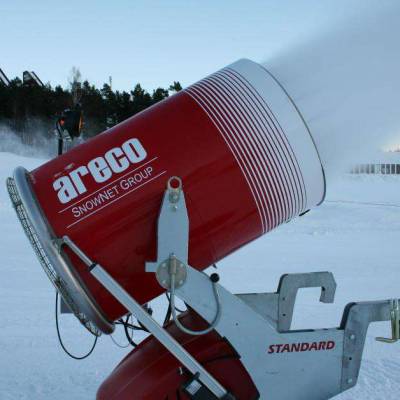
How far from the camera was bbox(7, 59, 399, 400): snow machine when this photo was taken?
2123mm

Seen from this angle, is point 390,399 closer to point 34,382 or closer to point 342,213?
point 34,382

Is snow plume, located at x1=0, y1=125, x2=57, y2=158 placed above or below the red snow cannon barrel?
below

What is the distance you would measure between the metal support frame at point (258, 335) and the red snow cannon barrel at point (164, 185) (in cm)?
10

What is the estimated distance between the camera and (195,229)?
A: 219 cm

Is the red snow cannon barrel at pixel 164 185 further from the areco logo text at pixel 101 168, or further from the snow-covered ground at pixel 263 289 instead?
the snow-covered ground at pixel 263 289

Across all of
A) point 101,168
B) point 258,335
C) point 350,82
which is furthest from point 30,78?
point 258,335

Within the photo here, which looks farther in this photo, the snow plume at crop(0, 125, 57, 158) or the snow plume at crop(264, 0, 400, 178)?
the snow plume at crop(0, 125, 57, 158)

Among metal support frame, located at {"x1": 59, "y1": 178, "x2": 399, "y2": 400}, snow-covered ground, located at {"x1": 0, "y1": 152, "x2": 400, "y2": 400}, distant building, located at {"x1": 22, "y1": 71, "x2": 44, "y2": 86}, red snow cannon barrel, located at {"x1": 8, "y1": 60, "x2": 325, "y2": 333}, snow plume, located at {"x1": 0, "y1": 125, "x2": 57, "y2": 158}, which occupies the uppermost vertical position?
red snow cannon barrel, located at {"x1": 8, "y1": 60, "x2": 325, "y2": 333}

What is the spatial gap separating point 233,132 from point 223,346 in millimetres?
932

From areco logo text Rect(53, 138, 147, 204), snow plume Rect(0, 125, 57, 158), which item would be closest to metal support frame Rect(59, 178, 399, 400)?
areco logo text Rect(53, 138, 147, 204)

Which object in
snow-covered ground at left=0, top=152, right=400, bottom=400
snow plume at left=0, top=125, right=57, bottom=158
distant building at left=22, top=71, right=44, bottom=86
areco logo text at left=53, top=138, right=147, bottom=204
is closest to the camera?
areco logo text at left=53, top=138, right=147, bottom=204

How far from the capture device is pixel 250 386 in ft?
7.25

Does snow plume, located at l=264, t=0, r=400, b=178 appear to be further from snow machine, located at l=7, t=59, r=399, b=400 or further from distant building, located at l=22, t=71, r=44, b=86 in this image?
distant building, located at l=22, t=71, r=44, b=86

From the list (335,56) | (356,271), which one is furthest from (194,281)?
(356,271)
